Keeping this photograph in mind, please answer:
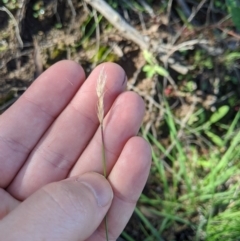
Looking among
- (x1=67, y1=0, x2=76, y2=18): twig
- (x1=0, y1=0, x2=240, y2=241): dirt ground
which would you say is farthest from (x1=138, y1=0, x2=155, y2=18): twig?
(x1=67, y1=0, x2=76, y2=18): twig

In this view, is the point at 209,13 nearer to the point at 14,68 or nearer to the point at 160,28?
the point at 160,28

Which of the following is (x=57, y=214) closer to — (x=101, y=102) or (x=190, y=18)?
(x=101, y=102)

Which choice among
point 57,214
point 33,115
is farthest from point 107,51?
point 57,214

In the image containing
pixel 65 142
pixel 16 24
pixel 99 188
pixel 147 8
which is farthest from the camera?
pixel 147 8

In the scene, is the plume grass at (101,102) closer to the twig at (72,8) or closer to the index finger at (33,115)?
the index finger at (33,115)

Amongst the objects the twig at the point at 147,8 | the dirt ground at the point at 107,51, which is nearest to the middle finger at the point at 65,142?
the dirt ground at the point at 107,51

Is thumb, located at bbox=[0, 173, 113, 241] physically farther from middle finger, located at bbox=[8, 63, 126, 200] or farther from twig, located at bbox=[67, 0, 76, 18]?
twig, located at bbox=[67, 0, 76, 18]
